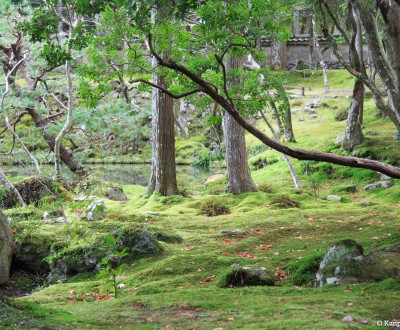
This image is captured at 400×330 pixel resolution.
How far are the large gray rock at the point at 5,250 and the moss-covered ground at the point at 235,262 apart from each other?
0.52 meters

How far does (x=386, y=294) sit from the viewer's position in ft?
13.3

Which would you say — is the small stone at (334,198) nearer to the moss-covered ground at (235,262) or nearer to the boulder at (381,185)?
the moss-covered ground at (235,262)

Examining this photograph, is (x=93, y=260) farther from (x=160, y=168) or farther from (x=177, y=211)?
(x=160, y=168)

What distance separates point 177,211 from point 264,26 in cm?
570

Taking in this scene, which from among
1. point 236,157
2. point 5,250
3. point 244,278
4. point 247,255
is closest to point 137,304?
point 244,278

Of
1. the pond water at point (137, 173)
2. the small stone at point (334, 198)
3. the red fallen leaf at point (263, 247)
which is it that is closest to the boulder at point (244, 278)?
the red fallen leaf at point (263, 247)

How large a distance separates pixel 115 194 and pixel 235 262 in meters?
9.58

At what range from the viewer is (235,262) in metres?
6.51

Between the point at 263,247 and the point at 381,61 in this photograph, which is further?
the point at 381,61

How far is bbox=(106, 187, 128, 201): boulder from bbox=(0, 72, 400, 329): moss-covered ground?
1409 millimetres

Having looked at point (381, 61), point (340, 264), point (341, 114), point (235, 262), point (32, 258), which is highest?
point (381, 61)

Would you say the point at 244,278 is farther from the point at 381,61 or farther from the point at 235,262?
the point at 381,61

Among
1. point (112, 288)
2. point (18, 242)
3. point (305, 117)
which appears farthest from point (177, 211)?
point (305, 117)

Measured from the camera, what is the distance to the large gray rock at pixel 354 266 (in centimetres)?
470
